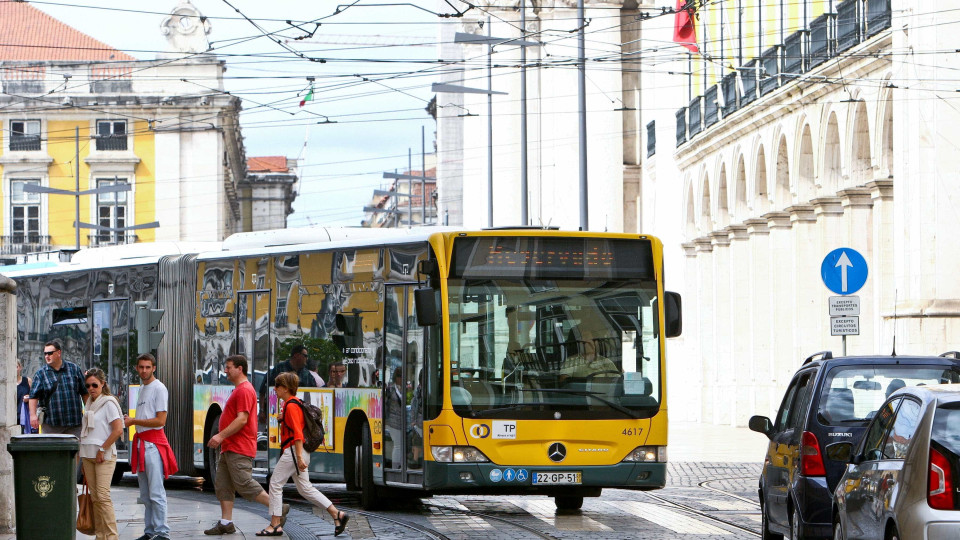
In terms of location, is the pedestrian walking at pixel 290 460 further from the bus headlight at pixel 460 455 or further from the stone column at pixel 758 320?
the stone column at pixel 758 320

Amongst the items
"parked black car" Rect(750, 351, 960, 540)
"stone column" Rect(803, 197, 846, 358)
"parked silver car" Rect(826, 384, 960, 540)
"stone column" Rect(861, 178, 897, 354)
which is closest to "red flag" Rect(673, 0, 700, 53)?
"stone column" Rect(803, 197, 846, 358)

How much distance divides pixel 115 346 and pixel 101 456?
413 inches

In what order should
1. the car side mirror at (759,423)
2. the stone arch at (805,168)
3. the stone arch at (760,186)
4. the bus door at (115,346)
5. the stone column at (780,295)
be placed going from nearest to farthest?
Answer: the car side mirror at (759,423) → the bus door at (115,346) → the stone arch at (805,168) → the stone column at (780,295) → the stone arch at (760,186)

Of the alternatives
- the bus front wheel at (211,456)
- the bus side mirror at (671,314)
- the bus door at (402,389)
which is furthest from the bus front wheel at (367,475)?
the bus side mirror at (671,314)

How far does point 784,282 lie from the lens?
3788 cm

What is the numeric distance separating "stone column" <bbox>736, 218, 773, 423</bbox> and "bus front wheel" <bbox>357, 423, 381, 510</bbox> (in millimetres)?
21482

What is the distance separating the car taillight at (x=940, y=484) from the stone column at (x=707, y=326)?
3415 centimetres

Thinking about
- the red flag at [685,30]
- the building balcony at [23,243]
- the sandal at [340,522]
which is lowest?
the sandal at [340,522]

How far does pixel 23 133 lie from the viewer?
92.1 m

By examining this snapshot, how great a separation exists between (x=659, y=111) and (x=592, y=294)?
106 ft

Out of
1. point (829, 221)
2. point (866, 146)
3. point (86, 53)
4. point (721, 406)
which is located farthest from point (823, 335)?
point (86, 53)

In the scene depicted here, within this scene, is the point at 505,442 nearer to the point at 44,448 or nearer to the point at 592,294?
the point at 592,294

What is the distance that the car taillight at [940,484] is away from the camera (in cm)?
881

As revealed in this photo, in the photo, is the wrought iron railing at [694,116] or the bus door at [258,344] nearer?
the bus door at [258,344]
